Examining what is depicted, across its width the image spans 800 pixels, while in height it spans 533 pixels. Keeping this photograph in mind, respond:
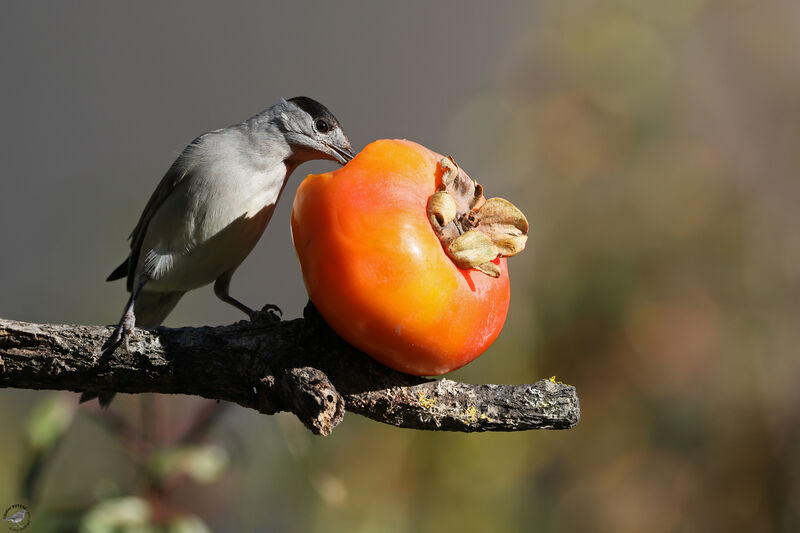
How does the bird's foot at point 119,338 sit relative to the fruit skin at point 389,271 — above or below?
below

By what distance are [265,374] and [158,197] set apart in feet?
2.15

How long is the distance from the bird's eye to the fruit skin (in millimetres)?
498

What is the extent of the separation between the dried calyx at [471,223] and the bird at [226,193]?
18.5 inches

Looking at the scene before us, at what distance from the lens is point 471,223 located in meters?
0.79

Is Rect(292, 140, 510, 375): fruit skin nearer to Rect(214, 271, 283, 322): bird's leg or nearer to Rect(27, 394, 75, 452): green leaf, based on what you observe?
Rect(214, 271, 283, 322): bird's leg

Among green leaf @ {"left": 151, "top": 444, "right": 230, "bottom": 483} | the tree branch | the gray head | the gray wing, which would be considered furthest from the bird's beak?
green leaf @ {"left": 151, "top": 444, "right": 230, "bottom": 483}

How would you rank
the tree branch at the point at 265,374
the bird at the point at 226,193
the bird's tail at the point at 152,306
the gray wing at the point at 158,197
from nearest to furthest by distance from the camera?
the tree branch at the point at 265,374 → the bird at the point at 226,193 → the gray wing at the point at 158,197 → the bird's tail at the point at 152,306

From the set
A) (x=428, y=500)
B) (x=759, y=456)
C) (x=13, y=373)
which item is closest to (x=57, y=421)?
(x=13, y=373)

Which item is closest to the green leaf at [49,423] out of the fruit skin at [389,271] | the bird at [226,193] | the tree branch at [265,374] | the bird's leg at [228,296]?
the bird at [226,193]

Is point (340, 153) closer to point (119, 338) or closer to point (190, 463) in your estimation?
point (119, 338)

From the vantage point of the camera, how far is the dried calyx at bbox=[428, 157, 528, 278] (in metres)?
0.75

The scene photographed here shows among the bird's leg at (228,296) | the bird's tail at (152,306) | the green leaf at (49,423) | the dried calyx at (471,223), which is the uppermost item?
the dried calyx at (471,223)

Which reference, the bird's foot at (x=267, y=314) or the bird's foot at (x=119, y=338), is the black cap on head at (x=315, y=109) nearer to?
the bird's foot at (x=267, y=314)

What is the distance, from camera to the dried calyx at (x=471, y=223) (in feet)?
2.45
